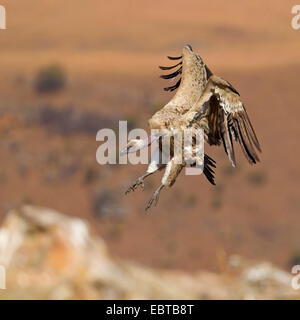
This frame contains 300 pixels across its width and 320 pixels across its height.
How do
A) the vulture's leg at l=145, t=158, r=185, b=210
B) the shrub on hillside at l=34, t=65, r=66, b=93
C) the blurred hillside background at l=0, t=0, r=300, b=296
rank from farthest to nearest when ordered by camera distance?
the shrub on hillside at l=34, t=65, r=66, b=93 < the blurred hillside background at l=0, t=0, r=300, b=296 < the vulture's leg at l=145, t=158, r=185, b=210

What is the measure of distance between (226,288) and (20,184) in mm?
18064

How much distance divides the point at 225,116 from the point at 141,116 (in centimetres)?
3589

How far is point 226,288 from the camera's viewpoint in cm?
2100

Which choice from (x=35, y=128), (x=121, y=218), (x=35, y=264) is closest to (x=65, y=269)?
(x=35, y=264)

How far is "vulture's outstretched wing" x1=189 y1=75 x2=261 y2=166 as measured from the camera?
622 cm

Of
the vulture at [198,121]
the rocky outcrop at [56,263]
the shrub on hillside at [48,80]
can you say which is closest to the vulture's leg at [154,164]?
the vulture at [198,121]

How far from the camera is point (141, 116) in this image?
139 ft

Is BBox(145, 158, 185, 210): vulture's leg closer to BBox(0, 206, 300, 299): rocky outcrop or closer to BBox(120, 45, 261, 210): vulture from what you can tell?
BBox(120, 45, 261, 210): vulture

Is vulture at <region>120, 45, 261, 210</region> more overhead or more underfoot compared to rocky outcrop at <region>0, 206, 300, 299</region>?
more underfoot

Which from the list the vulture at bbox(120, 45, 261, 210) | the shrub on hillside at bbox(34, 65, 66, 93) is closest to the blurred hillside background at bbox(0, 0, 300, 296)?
the shrub on hillside at bbox(34, 65, 66, 93)

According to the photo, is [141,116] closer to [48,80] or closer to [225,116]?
[48,80]

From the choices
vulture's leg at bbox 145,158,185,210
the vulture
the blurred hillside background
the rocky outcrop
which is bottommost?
vulture's leg at bbox 145,158,185,210

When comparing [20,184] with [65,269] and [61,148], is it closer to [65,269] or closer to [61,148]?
[61,148]

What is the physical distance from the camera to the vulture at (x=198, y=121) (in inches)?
219
